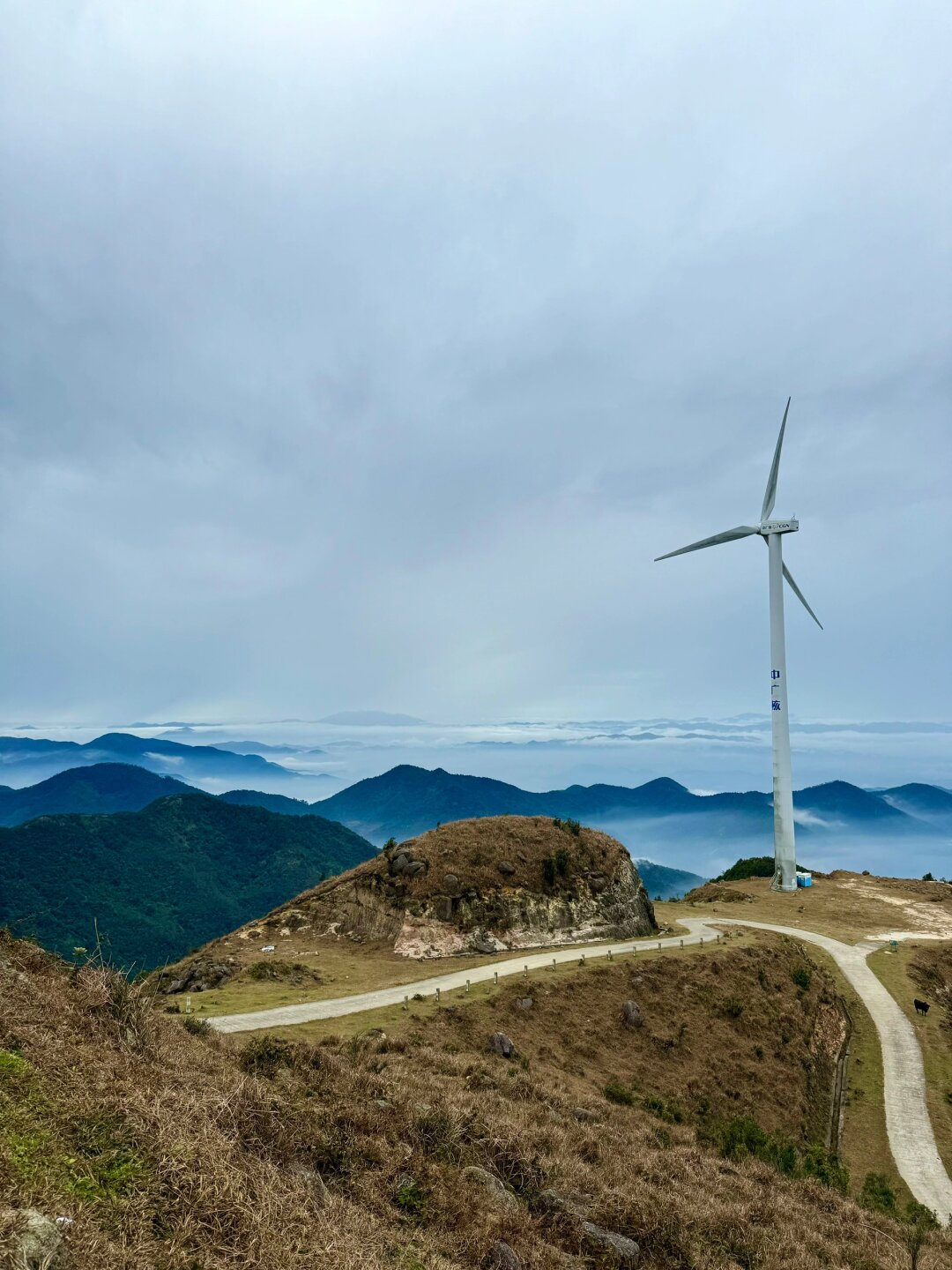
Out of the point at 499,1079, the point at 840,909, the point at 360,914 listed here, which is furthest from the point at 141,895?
the point at 499,1079

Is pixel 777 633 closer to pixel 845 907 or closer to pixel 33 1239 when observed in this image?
pixel 845 907

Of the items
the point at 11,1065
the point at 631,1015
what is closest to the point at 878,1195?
the point at 631,1015

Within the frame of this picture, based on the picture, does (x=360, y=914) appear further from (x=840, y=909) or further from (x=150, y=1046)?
(x=840, y=909)

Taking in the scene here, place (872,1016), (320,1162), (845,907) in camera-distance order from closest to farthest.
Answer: (320,1162) < (872,1016) < (845,907)

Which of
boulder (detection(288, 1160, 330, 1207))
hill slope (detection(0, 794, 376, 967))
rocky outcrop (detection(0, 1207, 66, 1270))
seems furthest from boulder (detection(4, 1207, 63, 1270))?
hill slope (detection(0, 794, 376, 967))

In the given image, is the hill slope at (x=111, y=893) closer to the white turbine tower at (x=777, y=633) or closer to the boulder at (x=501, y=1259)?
the white turbine tower at (x=777, y=633)

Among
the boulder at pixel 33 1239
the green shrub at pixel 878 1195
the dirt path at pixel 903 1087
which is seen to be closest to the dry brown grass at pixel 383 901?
the dirt path at pixel 903 1087
